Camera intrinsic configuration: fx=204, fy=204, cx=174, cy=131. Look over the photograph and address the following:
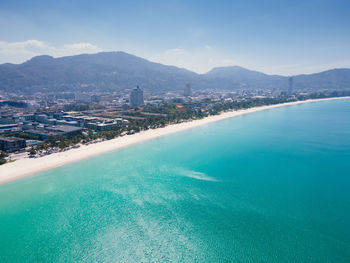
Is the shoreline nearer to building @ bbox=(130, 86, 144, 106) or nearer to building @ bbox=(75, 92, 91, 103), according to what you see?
building @ bbox=(130, 86, 144, 106)

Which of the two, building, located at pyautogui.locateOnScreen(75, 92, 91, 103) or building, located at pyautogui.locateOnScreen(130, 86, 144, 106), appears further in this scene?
building, located at pyautogui.locateOnScreen(75, 92, 91, 103)

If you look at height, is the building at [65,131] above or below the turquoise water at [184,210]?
above

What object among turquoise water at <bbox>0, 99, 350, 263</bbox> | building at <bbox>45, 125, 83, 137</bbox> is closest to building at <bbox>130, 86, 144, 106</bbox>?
building at <bbox>45, 125, 83, 137</bbox>

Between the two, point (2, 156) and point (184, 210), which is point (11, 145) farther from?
point (184, 210)

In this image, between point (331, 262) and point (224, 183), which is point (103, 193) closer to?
point (224, 183)

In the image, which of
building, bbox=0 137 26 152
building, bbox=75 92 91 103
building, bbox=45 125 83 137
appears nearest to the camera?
building, bbox=0 137 26 152

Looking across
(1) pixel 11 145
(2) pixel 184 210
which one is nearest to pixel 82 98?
(1) pixel 11 145

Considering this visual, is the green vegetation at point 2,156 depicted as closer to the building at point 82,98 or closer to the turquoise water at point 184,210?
the turquoise water at point 184,210

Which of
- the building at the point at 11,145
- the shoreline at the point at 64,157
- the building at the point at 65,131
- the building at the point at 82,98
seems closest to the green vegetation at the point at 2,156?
the shoreline at the point at 64,157
